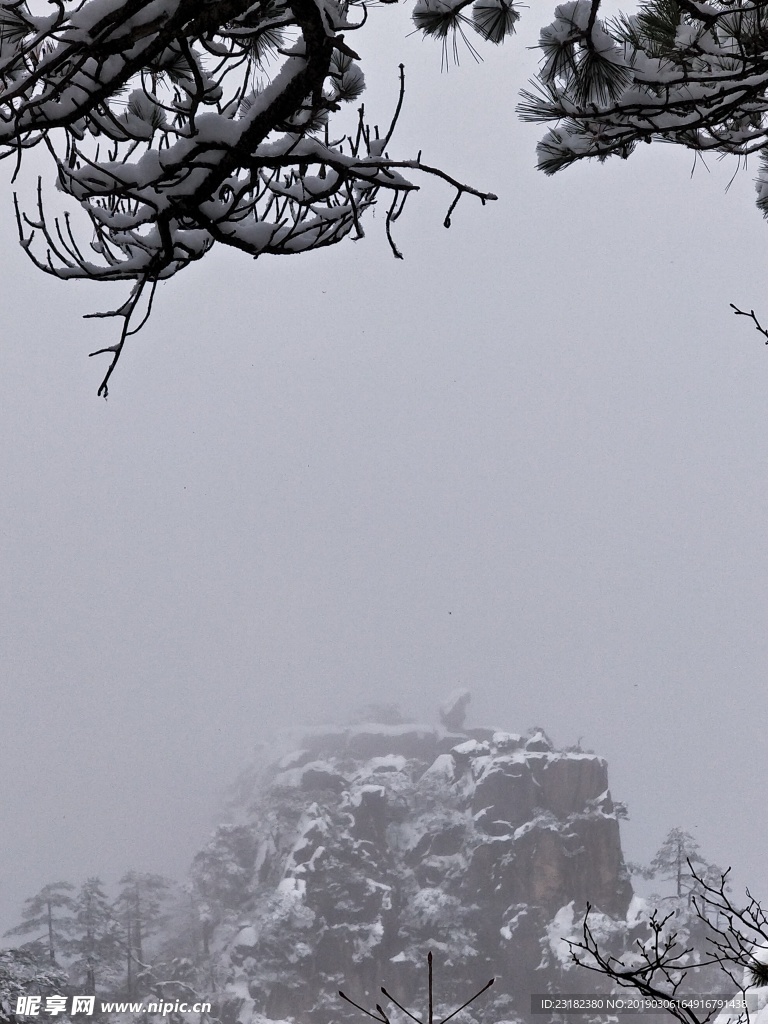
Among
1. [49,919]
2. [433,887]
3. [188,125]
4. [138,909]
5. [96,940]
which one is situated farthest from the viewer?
[433,887]

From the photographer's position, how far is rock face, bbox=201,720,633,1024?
23594 millimetres

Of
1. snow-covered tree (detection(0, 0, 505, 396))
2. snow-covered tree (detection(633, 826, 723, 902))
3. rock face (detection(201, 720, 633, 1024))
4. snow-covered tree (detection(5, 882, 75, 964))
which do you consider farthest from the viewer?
snow-covered tree (detection(633, 826, 723, 902))

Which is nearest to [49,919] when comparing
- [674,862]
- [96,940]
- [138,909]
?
[96,940]

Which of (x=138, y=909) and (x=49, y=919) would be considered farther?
(x=138, y=909)

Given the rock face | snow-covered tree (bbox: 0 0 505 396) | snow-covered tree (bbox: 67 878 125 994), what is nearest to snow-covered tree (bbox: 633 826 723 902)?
the rock face

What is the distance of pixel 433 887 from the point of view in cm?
2675

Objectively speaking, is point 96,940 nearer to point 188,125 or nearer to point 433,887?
point 433,887

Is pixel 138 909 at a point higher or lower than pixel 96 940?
higher

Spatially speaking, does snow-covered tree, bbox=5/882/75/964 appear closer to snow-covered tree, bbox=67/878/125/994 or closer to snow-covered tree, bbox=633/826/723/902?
snow-covered tree, bbox=67/878/125/994

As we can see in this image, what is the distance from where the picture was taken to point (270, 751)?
4806 centimetres

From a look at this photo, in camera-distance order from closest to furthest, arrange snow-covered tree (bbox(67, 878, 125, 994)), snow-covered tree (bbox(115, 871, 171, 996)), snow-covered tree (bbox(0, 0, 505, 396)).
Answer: snow-covered tree (bbox(0, 0, 505, 396)), snow-covered tree (bbox(67, 878, 125, 994)), snow-covered tree (bbox(115, 871, 171, 996))

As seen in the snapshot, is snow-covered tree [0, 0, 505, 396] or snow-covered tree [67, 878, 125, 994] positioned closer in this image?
snow-covered tree [0, 0, 505, 396]

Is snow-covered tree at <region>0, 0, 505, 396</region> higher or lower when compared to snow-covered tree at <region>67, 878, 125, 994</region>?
higher

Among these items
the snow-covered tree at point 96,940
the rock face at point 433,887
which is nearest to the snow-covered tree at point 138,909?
the snow-covered tree at point 96,940
